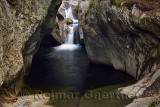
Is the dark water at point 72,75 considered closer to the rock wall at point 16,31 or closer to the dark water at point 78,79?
the dark water at point 78,79

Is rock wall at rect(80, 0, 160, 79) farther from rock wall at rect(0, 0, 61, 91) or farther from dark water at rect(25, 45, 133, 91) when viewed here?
rock wall at rect(0, 0, 61, 91)

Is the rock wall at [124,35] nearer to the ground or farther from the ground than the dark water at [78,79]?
farther from the ground

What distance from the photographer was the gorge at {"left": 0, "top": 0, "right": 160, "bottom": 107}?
9641 millimetres

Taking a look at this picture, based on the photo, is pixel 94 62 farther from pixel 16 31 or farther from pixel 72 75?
pixel 16 31

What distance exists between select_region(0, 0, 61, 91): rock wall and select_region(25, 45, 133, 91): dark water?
2250mm

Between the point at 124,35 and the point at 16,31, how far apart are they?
9974 mm

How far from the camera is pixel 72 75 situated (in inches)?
647

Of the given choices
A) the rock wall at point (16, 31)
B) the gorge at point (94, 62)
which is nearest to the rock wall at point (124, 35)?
the gorge at point (94, 62)

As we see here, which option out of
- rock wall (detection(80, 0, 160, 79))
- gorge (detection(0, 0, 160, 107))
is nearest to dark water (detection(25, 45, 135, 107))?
gorge (detection(0, 0, 160, 107))

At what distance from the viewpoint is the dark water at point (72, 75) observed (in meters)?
14.0

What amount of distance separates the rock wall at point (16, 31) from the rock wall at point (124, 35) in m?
6.63

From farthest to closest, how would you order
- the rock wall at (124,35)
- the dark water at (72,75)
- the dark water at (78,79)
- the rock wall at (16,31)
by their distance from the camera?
the dark water at (72,75) → the rock wall at (124,35) → the rock wall at (16,31) → the dark water at (78,79)

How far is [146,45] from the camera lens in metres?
12.2

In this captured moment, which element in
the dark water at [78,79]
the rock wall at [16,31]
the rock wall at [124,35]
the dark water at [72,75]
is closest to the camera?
the dark water at [78,79]
